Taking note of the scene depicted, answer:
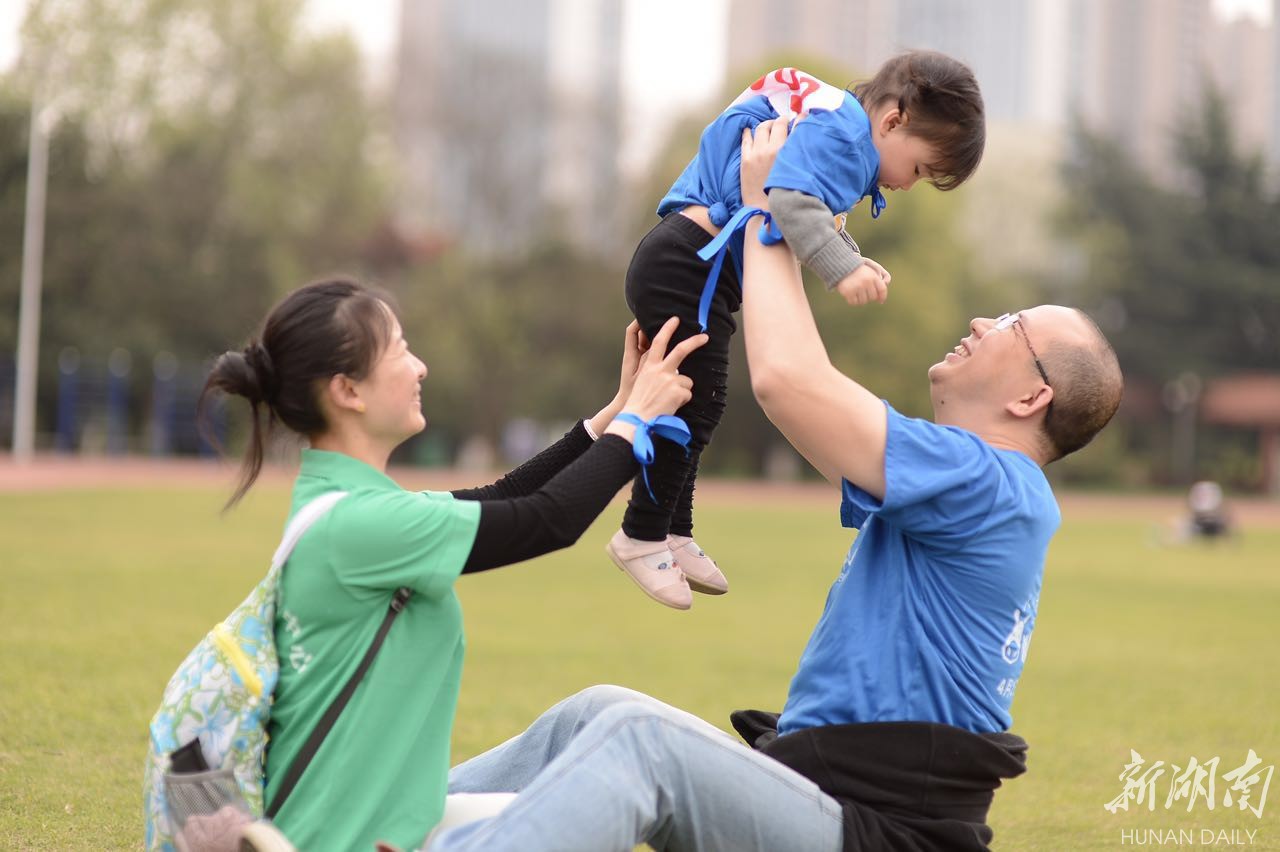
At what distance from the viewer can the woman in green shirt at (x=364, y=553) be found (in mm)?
2693

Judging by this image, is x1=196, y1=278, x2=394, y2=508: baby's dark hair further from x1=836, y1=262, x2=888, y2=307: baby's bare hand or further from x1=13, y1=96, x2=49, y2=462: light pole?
x1=13, y1=96, x2=49, y2=462: light pole

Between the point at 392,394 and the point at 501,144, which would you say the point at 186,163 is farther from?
the point at 392,394

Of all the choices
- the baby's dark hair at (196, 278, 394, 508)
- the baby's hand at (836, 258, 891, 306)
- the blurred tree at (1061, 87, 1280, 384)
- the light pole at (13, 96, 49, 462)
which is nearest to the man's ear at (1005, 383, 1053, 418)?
the baby's hand at (836, 258, 891, 306)

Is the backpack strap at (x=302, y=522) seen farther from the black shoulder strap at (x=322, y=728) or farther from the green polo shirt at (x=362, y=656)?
the black shoulder strap at (x=322, y=728)

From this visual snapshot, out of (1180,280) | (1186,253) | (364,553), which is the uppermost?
(1186,253)

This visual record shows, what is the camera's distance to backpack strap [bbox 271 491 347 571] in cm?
270

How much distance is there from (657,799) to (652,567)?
1064 mm

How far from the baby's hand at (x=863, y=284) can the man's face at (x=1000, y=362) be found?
21cm

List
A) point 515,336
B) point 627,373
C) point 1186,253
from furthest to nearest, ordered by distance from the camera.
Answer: point 1186,253 → point 515,336 → point 627,373

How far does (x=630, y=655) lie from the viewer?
910cm

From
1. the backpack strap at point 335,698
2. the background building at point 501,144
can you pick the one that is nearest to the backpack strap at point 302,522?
the backpack strap at point 335,698

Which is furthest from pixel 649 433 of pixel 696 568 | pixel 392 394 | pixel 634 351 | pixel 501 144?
pixel 501 144

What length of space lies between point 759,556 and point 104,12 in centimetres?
2795

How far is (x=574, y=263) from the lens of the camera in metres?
42.0
